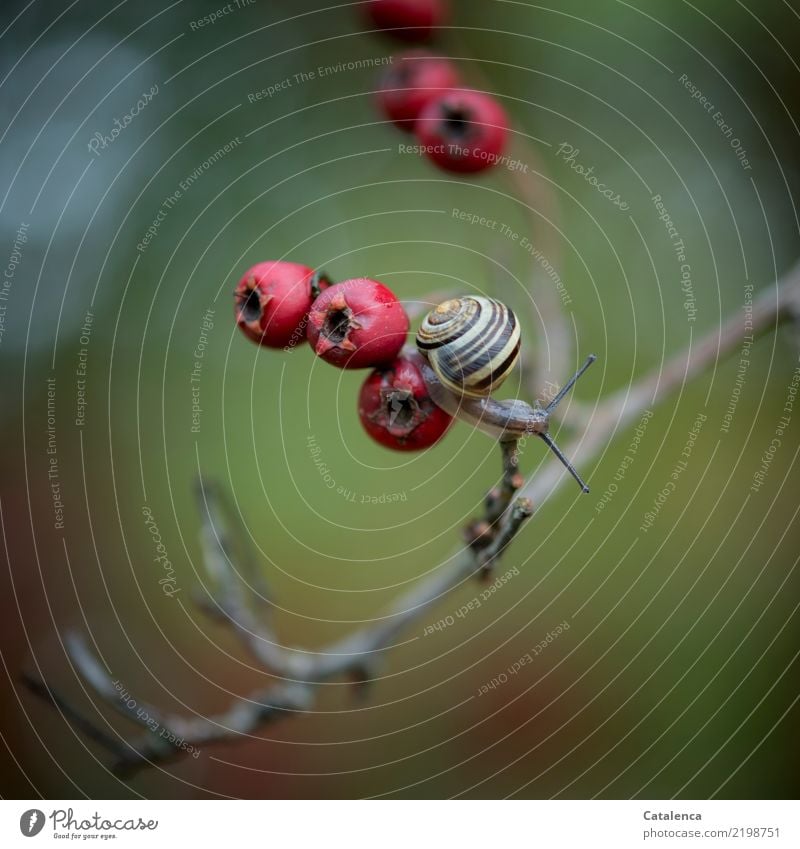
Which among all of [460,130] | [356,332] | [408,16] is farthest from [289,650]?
[408,16]

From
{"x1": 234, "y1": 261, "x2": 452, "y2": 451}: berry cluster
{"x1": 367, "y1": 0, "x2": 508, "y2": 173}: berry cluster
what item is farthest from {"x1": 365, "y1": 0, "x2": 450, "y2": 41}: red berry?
{"x1": 234, "y1": 261, "x2": 452, "y2": 451}: berry cluster

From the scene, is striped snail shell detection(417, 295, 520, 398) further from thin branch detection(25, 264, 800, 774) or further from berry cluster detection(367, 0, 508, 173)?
berry cluster detection(367, 0, 508, 173)

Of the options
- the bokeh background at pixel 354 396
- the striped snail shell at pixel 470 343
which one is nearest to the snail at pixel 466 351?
the striped snail shell at pixel 470 343

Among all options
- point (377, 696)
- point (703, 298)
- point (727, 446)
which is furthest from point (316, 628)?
point (703, 298)

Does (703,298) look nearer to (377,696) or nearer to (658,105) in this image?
(658,105)

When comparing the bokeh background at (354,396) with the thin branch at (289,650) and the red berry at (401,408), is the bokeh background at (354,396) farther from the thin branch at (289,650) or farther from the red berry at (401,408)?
the red berry at (401,408)
